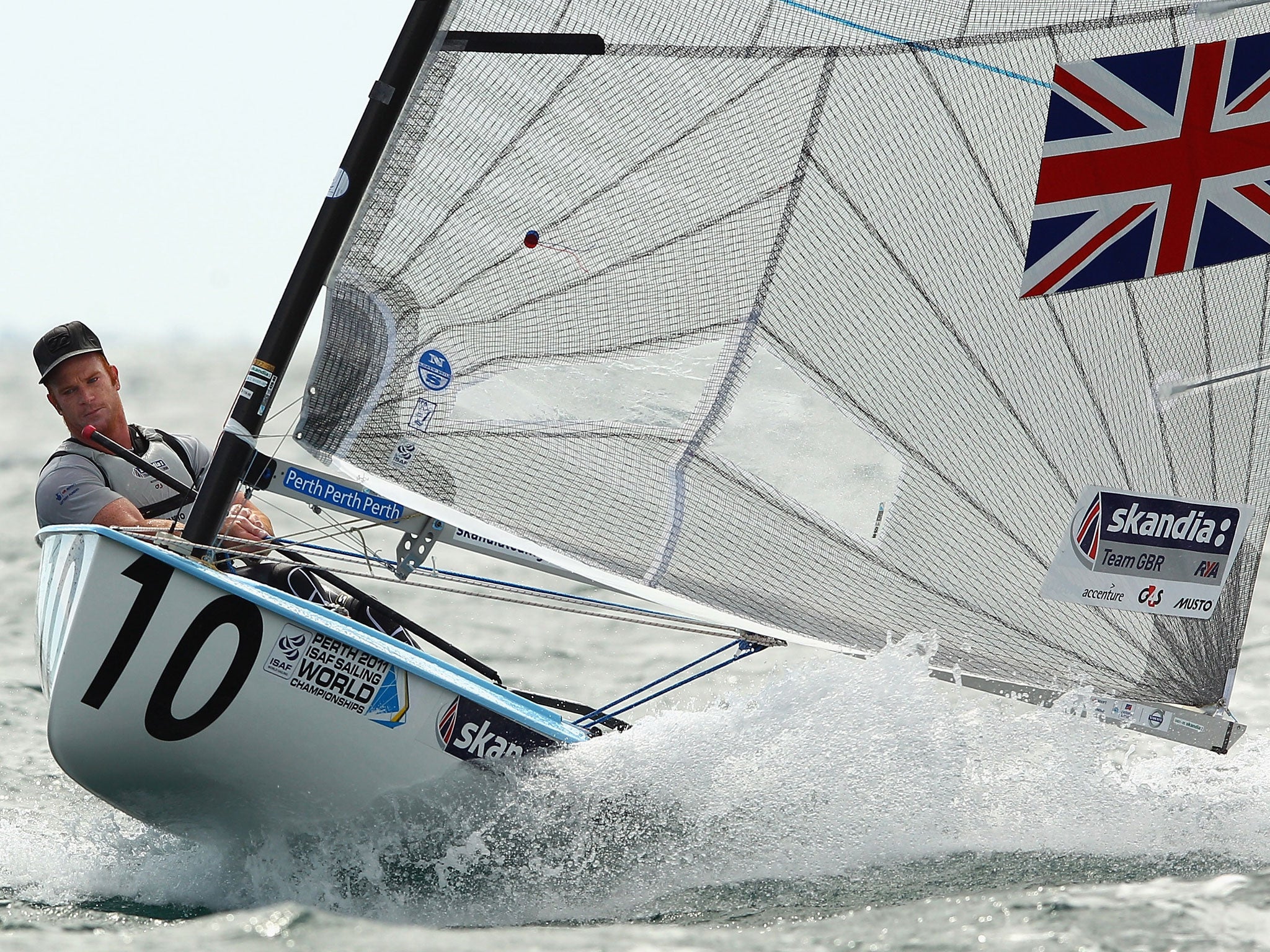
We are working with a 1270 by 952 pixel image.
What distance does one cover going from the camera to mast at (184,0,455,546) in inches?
108

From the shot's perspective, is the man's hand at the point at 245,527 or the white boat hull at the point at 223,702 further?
the man's hand at the point at 245,527

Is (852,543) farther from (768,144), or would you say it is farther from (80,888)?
(80,888)

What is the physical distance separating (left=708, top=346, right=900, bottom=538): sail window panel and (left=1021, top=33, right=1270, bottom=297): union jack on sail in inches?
20.2

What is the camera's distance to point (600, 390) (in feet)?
9.68

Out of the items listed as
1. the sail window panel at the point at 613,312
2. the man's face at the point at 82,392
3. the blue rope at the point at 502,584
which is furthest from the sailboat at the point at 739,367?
the man's face at the point at 82,392

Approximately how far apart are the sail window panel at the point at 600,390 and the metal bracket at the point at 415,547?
391 millimetres

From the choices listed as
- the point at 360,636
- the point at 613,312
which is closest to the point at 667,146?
the point at 613,312

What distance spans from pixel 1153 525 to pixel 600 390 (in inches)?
53.8

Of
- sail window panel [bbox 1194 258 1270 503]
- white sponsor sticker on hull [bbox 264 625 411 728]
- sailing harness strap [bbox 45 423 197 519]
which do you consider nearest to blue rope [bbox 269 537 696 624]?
sailing harness strap [bbox 45 423 197 519]

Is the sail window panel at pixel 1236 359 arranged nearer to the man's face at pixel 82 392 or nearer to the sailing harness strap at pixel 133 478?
the sailing harness strap at pixel 133 478

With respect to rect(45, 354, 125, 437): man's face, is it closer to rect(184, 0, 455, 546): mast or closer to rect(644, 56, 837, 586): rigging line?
rect(184, 0, 455, 546): mast

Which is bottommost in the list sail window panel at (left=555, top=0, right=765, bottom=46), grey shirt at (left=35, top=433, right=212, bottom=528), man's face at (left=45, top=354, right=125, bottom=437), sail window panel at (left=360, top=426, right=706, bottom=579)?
grey shirt at (left=35, top=433, right=212, bottom=528)

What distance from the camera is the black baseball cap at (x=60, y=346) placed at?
10.1ft

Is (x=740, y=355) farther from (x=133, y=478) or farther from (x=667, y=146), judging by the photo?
(x=133, y=478)
